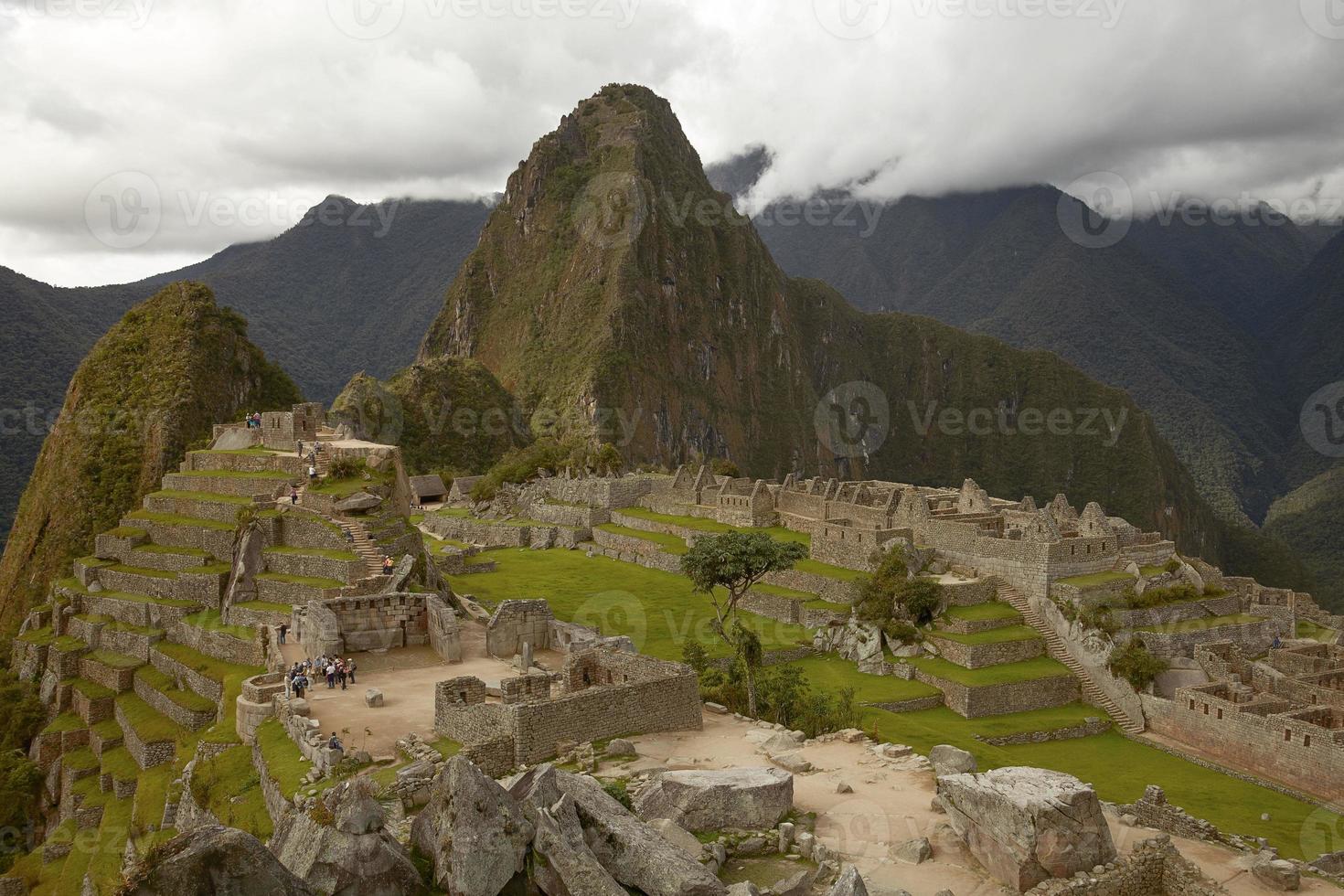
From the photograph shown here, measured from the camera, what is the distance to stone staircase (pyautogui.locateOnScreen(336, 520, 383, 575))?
85.3ft

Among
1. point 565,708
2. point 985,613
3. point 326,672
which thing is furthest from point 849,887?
point 985,613

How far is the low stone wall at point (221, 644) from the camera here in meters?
24.4

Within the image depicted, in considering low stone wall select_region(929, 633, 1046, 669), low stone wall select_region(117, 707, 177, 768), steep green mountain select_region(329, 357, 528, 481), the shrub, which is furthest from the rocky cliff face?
low stone wall select_region(117, 707, 177, 768)

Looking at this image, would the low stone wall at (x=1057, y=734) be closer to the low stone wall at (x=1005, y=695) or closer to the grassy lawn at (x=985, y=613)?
the low stone wall at (x=1005, y=695)

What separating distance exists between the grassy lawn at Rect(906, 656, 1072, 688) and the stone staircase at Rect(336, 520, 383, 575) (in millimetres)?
17279

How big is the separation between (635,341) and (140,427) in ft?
330

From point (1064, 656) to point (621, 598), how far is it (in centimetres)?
1619

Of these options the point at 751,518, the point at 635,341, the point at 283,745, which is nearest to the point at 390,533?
the point at 283,745

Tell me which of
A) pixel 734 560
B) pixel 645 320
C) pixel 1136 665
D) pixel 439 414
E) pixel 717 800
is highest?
pixel 645 320

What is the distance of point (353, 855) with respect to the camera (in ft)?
29.0

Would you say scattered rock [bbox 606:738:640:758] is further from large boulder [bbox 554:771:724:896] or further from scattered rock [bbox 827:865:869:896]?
scattered rock [bbox 827:865:869:896]

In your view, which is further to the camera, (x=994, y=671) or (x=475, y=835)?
(x=994, y=671)

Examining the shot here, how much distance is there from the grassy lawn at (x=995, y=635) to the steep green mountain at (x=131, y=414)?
43.5 metres

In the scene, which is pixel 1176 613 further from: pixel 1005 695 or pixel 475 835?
pixel 475 835
